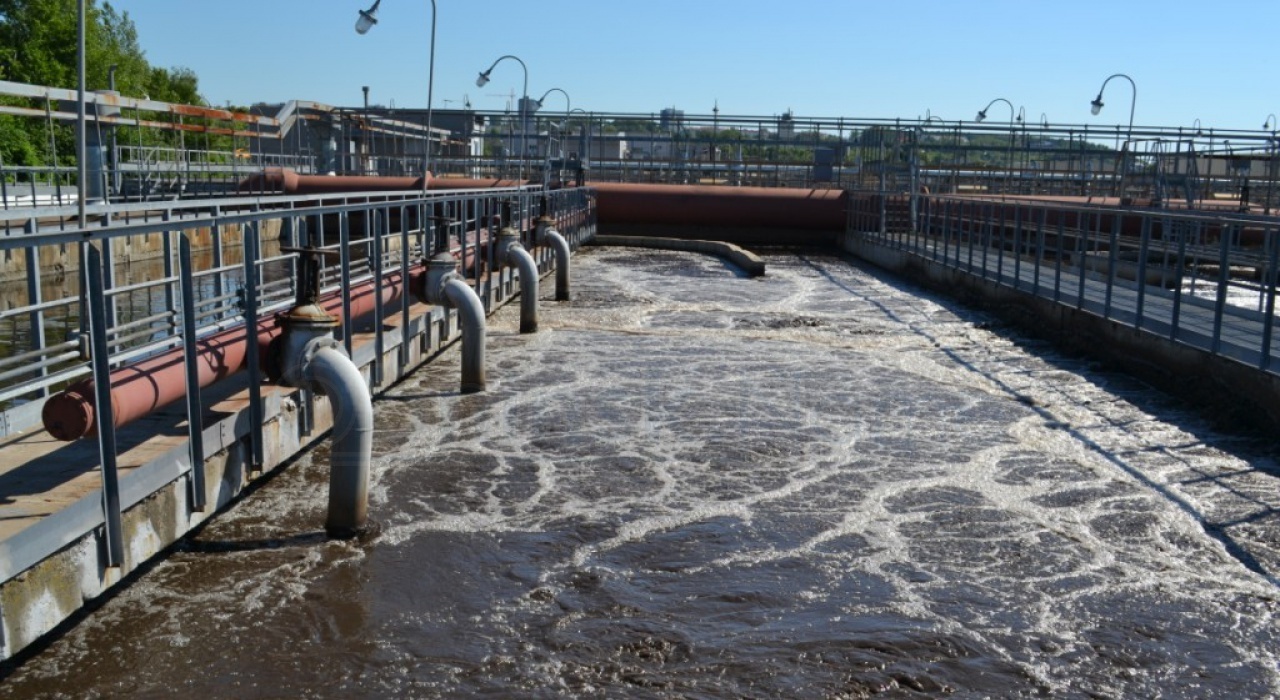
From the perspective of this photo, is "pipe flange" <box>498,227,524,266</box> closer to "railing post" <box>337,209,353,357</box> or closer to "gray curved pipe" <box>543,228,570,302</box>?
"gray curved pipe" <box>543,228,570,302</box>

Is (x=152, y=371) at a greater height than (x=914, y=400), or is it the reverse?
(x=152, y=371)

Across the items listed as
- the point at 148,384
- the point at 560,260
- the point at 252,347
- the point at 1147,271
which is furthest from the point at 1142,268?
the point at 148,384

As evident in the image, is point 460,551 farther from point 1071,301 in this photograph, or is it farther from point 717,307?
point 717,307

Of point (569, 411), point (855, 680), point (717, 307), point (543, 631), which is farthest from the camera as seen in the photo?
point (717, 307)

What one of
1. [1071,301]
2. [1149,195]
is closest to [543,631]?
[1071,301]

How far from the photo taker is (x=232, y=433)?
6.18 meters

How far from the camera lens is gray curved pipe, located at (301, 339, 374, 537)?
6.06 m

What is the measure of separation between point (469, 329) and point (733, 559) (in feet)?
14.9

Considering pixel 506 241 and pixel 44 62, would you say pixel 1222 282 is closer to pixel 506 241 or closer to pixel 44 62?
pixel 506 241

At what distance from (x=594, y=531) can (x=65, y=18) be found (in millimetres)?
45364

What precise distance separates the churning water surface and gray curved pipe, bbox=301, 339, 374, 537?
237 millimetres

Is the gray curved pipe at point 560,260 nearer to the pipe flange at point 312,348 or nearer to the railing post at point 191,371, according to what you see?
the pipe flange at point 312,348

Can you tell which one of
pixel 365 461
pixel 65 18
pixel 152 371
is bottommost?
pixel 365 461

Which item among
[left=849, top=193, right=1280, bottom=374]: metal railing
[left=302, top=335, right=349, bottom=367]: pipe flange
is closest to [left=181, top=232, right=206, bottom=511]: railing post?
[left=302, top=335, right=349, bottom=367]: pipe flange
